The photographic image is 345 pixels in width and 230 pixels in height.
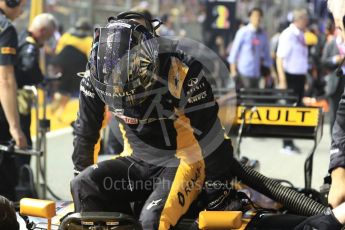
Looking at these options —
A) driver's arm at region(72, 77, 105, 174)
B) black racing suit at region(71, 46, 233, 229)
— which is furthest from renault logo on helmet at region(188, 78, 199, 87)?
driver's arm at region(72, 77, 105, 174)

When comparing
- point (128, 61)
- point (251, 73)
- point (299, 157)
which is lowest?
point (299, 157)

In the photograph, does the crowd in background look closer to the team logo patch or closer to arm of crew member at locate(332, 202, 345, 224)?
the team logo patch

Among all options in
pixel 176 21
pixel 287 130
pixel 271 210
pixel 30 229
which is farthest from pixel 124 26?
pixel 176 21

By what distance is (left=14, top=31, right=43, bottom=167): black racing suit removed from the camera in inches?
253

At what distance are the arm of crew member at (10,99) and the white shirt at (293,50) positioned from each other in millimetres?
4485

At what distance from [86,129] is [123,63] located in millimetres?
727

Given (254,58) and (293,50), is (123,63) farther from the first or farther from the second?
(254,58)

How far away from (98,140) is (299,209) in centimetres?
115

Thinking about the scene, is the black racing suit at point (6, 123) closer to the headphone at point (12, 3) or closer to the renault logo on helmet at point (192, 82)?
the headphone at point (12, 3)

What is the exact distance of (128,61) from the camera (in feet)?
10.5

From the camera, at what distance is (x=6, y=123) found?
6.01m

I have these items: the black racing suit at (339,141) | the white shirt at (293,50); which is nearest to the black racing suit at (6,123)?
the black racing suit at (339,141)

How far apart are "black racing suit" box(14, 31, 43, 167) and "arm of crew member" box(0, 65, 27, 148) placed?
0.67 m

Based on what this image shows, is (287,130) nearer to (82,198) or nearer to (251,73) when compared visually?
(82,198)
